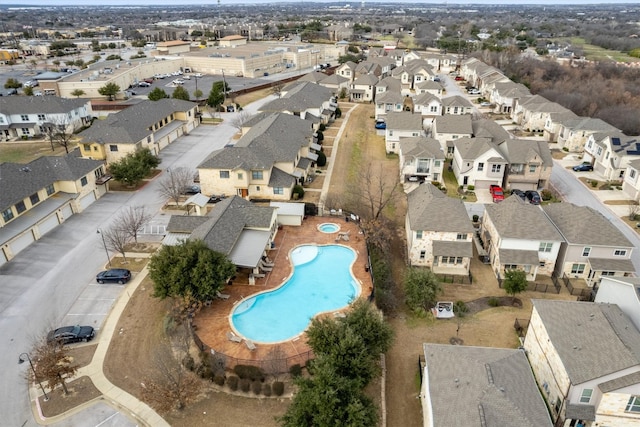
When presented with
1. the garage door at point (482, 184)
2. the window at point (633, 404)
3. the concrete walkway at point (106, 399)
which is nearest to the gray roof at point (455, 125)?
the garage door at point (482, 184)

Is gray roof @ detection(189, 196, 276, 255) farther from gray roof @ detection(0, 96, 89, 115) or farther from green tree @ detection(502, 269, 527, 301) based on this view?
gray roof @ detection(0, 96, 89, 115)

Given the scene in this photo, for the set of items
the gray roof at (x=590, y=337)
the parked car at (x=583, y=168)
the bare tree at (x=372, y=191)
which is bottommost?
the bare tree at (x=372, y=191)

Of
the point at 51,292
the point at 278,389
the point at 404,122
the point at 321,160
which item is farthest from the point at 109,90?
the point at 278,389

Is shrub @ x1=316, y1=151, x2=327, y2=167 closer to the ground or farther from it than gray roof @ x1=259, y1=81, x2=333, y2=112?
closer to the ground

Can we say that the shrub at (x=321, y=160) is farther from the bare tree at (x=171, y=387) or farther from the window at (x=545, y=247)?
the bare tree at (x=171, y=387)

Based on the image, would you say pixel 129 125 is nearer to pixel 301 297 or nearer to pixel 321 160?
pixel 321 160

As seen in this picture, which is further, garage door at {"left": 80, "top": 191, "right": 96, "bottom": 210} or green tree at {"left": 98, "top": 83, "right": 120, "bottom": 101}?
green tree at {"left": 98, "top": 83, "right": 120, "bottom": 101}

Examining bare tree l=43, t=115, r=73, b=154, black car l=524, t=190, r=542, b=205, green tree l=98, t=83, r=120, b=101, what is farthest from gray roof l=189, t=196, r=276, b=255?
green tree l=98, t=83, r=120, b=101
